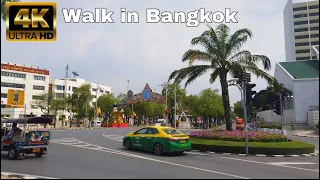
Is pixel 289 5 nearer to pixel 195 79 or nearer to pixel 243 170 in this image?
pixel 195 79

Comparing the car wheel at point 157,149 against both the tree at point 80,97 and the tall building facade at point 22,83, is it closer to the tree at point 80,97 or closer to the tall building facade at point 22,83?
the tree at point 80,97

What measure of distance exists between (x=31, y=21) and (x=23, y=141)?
17.3 feet

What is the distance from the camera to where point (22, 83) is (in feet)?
265

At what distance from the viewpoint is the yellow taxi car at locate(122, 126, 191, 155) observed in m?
15.7

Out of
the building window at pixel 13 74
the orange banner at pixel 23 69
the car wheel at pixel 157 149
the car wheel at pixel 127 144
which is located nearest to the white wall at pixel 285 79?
the car wheel at pixel 127 144

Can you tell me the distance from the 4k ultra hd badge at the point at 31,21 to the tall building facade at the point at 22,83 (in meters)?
64.5

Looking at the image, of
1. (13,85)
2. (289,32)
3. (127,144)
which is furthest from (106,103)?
(289,32)

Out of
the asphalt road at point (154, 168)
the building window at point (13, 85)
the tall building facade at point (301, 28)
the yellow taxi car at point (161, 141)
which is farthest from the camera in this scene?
the tall building facade at point (301, 28)

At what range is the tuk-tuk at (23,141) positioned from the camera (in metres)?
13.5

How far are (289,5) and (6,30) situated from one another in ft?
359

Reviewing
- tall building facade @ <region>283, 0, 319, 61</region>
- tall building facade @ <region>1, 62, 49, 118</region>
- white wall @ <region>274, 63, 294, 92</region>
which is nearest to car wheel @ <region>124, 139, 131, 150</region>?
white wall @ <region>274, 63, 294, 92</region>

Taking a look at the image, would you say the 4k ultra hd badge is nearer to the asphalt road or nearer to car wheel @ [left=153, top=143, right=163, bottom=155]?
the asphalt road

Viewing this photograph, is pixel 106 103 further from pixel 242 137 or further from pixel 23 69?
pixel 242 137

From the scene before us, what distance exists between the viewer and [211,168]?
11.9 metres
